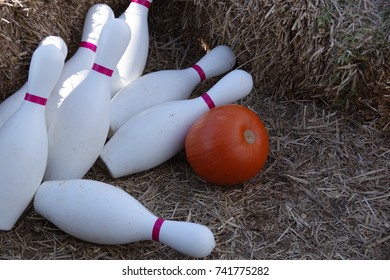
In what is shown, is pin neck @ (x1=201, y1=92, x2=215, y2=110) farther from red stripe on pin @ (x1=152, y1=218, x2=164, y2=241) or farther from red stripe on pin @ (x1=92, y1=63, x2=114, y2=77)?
red stripe on pin @ (x1=152, y1=218, x2=164, y2=241)

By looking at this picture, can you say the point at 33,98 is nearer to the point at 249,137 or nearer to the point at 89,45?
the point at 89,45

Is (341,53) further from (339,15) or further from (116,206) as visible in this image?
(116,206)

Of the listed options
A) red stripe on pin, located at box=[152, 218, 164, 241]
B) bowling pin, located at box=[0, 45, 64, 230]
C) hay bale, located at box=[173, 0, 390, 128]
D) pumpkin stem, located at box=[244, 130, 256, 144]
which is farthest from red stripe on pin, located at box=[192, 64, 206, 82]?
red stripe on pin, located at box=[152, 218, 164, 241]

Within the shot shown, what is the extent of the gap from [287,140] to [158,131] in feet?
1.41

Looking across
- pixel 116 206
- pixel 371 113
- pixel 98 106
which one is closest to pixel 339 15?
pixel 371 113

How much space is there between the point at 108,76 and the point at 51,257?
54 cm

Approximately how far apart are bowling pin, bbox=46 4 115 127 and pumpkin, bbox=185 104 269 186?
0.39 meters

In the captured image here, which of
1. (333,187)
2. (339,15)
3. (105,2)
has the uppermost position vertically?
(105,2)

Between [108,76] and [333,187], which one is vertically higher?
[108,76]

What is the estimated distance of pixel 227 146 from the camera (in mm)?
1817

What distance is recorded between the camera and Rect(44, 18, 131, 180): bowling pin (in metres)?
1.81

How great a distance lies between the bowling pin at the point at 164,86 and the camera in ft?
6.53

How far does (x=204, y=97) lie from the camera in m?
2.01

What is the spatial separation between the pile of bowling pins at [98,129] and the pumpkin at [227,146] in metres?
0.10
